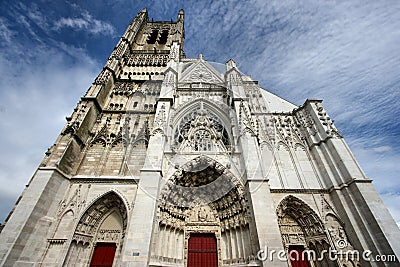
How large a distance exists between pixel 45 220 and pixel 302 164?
417 inches

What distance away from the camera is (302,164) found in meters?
8.38

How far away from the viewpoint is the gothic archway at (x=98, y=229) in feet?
20.6

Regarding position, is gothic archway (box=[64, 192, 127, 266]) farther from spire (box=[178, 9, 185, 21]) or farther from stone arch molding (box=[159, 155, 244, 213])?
spire (box=[178, 9, 185, 21])

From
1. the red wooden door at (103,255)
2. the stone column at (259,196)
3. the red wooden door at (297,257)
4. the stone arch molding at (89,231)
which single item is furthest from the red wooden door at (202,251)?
the red wooden door at (103,255)

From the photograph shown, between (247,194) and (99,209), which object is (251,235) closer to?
(247,194)

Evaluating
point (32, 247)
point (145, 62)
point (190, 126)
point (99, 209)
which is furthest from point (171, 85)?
point (32, 247)

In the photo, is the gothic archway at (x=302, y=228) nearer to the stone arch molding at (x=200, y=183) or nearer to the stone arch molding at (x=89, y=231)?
the stone arch molding at (x=200, y=183)

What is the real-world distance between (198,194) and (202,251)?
2011 mm

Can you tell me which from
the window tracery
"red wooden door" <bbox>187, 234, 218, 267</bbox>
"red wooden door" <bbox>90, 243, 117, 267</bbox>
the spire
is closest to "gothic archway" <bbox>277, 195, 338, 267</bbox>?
"red wooden door" <bbox>187, 234, 218, 267</bbox>

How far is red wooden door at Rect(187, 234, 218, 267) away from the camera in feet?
20.7

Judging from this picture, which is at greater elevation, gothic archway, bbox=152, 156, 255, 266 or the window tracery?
the window tracery

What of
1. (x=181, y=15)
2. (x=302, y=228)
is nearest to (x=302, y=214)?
(x=302, y=228)

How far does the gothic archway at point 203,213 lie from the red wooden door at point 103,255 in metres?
2.10

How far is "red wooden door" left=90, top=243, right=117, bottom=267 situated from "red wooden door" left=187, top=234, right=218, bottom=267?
9.32ft
